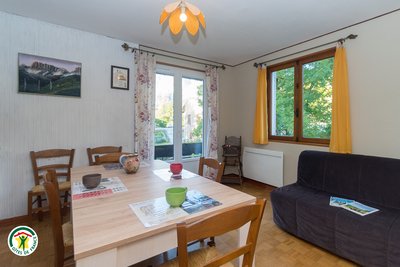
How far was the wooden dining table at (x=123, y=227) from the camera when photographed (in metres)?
0.76

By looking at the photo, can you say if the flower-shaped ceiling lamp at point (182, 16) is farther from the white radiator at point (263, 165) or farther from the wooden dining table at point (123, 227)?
the white radiator at point (263, 165)

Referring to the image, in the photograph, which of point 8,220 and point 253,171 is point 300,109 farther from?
point 8,220

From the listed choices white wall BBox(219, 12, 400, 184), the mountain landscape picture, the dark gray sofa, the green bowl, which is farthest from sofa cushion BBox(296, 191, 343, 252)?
the mountain landscape picture

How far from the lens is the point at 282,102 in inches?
141

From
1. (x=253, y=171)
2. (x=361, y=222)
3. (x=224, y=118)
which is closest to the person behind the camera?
(x=361, y=222)

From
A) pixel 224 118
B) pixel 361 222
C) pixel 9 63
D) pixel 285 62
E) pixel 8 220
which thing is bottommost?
pixel 8 220

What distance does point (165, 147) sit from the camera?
11.9 feet

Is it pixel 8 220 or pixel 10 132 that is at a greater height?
pixel 10 132

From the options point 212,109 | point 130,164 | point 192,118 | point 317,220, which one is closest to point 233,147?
point 212,109

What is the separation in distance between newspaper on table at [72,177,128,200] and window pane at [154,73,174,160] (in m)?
2.02

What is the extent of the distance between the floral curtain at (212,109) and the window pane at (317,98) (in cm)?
155

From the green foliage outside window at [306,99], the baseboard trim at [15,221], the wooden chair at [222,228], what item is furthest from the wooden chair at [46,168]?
the green foliage outside window at [306,99]

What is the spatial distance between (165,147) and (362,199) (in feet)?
9.14

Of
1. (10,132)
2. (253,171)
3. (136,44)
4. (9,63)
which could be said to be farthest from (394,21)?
(10,132)
